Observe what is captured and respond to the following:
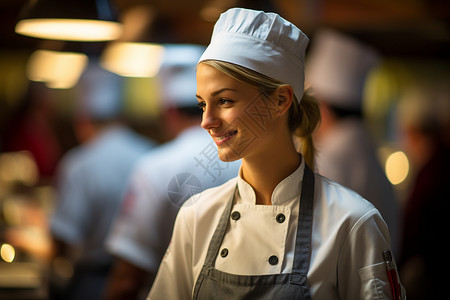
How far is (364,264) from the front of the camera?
0.80 m

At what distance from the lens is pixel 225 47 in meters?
0.80

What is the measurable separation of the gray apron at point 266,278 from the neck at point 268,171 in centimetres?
4

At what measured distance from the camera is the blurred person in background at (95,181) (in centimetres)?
222

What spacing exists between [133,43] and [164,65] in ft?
1.16

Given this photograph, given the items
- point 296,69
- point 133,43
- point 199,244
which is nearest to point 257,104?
point 296,69

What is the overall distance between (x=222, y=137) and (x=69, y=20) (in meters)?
0.81

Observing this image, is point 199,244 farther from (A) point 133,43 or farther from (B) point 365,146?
(A) point 133,43

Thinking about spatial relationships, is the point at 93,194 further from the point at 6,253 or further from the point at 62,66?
the point at 62,66

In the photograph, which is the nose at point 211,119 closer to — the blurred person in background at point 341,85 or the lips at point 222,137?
the lips at point 222,137

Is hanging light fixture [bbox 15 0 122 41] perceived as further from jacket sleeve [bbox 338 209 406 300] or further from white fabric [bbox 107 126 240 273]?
jacket sleeve [bbox 338 209 406 300]

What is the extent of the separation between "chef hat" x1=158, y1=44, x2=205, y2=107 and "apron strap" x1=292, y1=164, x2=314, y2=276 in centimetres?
52

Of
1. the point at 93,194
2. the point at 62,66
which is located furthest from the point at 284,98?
the point at 62,66

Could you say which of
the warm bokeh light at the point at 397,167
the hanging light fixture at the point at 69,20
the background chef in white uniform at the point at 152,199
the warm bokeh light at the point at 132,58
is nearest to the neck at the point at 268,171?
the background chef in white uniform at the point at 152,199

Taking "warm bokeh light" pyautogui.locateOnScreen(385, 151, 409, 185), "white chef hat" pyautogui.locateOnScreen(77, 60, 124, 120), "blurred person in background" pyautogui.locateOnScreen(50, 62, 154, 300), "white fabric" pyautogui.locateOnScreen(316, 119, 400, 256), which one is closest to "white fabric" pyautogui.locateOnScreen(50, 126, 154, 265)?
"blurred person in background" pyautogui.locateOnScreen(50, 62, 154, 300)
